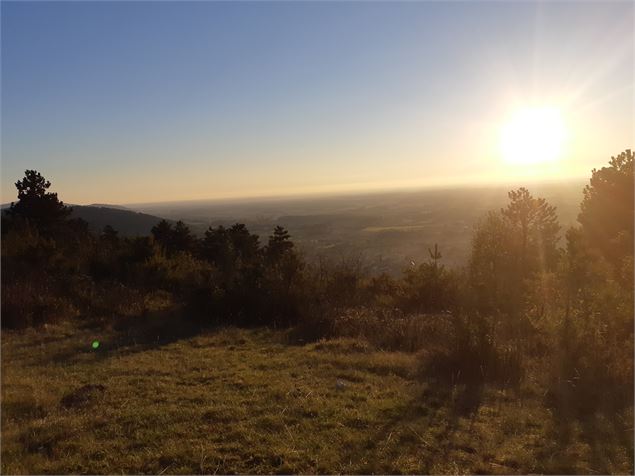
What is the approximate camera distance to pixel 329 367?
24.5ft

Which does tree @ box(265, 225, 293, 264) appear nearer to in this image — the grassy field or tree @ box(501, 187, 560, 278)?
tree @ box(501, 187, 560, 278)

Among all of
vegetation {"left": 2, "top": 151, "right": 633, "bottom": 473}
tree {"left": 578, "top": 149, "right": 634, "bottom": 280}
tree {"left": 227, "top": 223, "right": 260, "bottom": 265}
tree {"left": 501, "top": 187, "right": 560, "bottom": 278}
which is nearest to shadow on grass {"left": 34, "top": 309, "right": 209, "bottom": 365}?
vegetation {"left": 2, "top": 151, "right": 633, "bottom": 473}

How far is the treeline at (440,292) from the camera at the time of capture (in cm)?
727

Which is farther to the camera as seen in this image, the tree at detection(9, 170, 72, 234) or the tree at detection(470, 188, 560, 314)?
the tree at detection(9, 170, 72, 234)

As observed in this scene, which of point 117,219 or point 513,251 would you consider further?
point 117,219

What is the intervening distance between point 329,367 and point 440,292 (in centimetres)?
774

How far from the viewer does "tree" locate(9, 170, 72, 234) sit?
2209 cm

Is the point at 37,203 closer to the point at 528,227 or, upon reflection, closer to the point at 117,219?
the point at 528,227

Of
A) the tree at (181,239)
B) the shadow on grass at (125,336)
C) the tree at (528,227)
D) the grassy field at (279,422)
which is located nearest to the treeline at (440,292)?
the tree at (528,227)

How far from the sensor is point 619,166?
17.2 metres

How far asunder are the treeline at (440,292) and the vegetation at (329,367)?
1.7 inches

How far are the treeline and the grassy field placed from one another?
98 centimetres

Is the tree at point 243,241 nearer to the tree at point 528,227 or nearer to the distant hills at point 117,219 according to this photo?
the tree at point 528,227

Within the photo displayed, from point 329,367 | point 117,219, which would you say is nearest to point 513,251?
point 329,367
